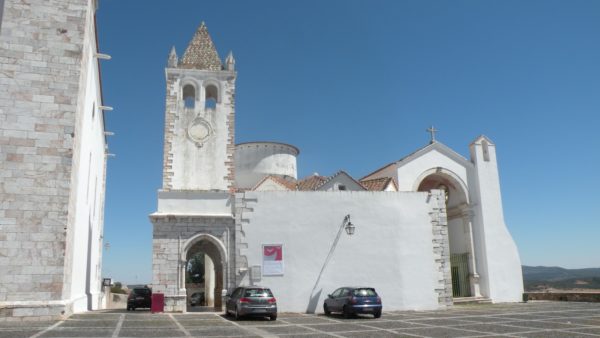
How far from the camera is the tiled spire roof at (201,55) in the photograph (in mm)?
22938

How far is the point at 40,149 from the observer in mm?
14219

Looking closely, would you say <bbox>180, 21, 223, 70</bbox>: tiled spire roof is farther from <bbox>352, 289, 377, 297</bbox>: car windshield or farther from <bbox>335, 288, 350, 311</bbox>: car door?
<bbox>352, 289, 377, 297</bbox>: car windshield

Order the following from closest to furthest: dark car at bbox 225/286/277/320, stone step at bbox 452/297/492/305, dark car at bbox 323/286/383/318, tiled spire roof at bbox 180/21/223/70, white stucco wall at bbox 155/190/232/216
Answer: dark car at bbox 225/286/277/320, dark car at bbox 323/286/383/318, white stucco wall at bbox 155/190/232/216, tiled spire roof at bbox 180/21/223/70, stone step at bbox 452/297/492/305

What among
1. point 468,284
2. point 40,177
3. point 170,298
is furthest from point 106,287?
point 468,284

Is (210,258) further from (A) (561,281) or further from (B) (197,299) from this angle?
(A) (561,281)

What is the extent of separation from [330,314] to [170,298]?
636 centimetres

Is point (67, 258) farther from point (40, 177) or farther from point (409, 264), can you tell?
point (409, 264)

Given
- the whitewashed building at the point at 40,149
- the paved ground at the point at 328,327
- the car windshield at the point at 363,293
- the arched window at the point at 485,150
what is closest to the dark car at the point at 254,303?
the paved ground at the point at 328,327

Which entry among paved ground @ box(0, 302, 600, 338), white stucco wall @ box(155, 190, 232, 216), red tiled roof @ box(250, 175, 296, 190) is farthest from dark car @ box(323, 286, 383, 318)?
red tiled roof @ box(250, 175, 296, 190)

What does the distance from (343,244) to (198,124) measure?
27.9ft

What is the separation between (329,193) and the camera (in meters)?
21.1

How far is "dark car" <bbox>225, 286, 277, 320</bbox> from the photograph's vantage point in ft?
51.9

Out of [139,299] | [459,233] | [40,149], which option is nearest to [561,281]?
[459,233]

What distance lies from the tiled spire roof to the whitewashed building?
7.30 meters
